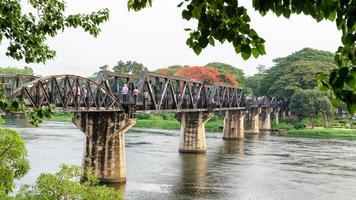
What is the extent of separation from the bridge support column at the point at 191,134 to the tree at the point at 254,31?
52.7 metres

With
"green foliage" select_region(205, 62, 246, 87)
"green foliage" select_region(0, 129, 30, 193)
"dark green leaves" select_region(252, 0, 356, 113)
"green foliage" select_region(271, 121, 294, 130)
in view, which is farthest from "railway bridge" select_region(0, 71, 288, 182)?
"green foliage" select_region(205, 62, 246, 87)

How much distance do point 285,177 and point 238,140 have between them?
3798 centimetres

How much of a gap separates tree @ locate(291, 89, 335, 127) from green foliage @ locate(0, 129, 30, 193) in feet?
268

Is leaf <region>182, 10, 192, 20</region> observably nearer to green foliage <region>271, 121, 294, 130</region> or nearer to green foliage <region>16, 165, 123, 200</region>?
green foliage <region>16, 165, 123, 200</region>

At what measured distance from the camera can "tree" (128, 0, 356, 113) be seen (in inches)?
153

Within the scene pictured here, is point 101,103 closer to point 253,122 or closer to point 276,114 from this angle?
point 253,122

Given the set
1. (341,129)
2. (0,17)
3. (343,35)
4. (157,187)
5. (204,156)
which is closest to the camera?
(343,35)

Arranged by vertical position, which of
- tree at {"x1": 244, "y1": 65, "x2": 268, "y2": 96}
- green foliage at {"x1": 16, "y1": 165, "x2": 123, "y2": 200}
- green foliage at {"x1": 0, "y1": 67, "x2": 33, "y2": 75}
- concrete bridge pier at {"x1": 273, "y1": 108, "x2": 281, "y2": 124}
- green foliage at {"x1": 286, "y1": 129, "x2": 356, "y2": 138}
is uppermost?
green foliage at {"x1": 0, "y1": 67, "x2": 33, "y2": 75}

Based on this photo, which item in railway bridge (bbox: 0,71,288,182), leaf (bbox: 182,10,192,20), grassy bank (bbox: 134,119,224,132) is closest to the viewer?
leaf (bbox: 182,10,192,20)

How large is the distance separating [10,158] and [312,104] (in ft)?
272

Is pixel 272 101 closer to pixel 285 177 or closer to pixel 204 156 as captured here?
pixel 204 156

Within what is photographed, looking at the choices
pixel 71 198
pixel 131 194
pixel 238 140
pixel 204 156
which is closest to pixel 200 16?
pixel 71 198

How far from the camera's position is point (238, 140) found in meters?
78.6

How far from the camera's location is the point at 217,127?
9969cm
